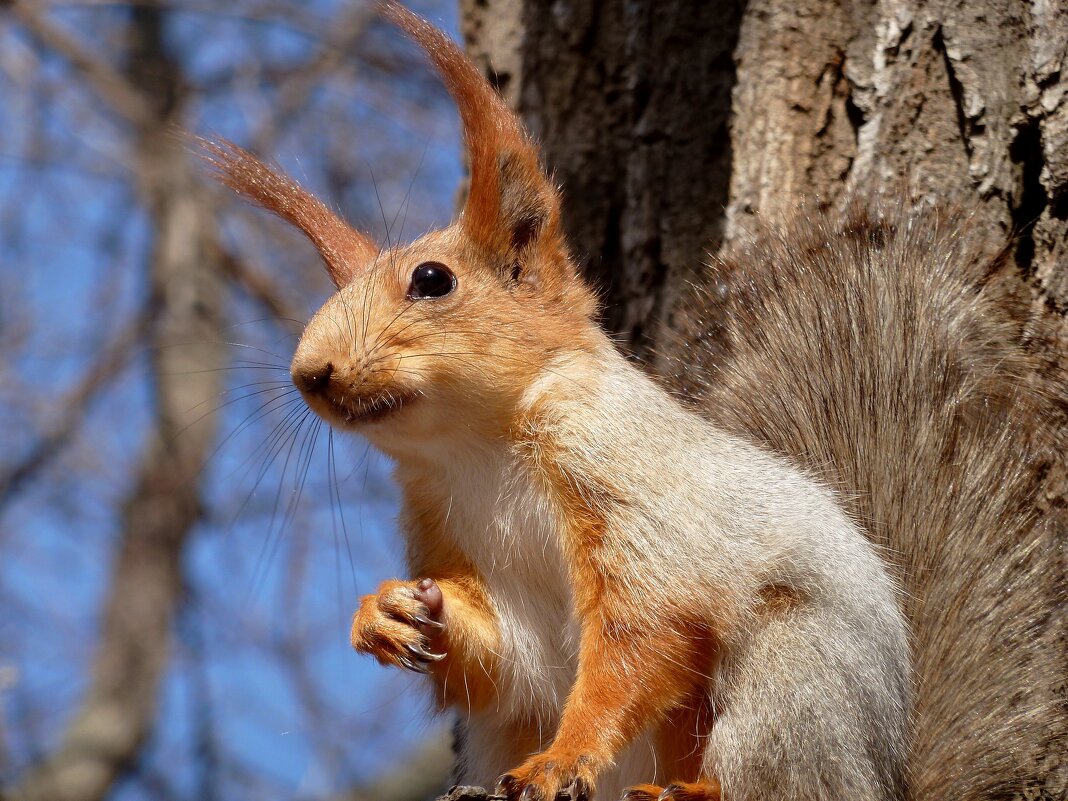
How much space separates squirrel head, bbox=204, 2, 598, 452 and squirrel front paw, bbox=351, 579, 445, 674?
0.27 m

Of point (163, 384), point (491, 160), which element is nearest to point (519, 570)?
point (491, 160)

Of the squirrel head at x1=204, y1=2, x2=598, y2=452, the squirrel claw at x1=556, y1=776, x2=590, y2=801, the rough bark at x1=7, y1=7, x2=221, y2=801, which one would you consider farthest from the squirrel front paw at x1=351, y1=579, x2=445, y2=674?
the rough bark at x1=7, y1=7, x2=221, y2=801

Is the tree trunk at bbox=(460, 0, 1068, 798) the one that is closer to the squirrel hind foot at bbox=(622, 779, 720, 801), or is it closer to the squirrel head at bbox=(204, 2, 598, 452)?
the squirrel head at bbox=(204, 2, 598, 452)

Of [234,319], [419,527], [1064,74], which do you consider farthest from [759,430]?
[234,319]

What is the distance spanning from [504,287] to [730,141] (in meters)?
0.96

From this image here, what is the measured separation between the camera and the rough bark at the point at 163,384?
5.91m

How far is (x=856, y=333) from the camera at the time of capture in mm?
2559

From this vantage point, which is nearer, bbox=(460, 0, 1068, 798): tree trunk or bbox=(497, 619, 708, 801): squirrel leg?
bbox=(497, 619, 708, 801): squirrel leg

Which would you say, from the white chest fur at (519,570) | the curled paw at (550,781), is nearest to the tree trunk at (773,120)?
the white chest fur at (519,570)

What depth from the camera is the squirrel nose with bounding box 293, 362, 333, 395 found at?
219 cm

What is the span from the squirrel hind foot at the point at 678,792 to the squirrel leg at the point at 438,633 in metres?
0.42

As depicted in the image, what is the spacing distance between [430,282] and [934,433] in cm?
100

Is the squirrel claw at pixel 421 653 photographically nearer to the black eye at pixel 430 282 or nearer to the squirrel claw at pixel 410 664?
the squirrel claw at pixel 410 664

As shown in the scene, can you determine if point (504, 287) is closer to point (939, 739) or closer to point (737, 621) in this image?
point (737, 621)
